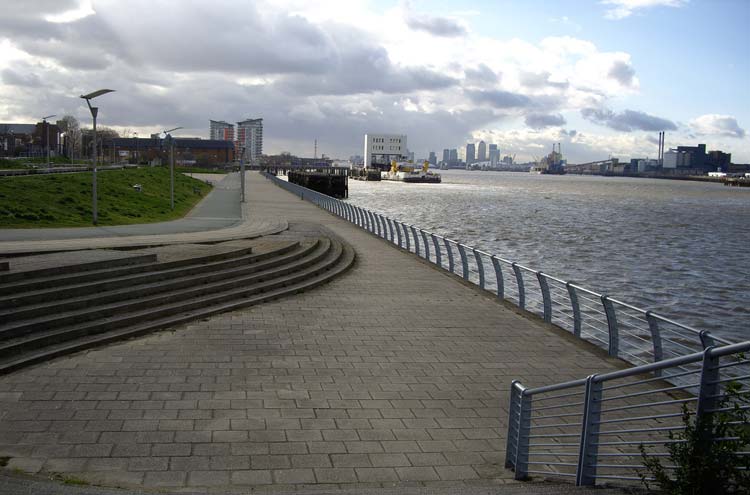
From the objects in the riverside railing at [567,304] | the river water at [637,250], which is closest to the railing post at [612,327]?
the riverside railing at [567,304]

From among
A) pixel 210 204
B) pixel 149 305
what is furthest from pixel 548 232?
pixel 149 305

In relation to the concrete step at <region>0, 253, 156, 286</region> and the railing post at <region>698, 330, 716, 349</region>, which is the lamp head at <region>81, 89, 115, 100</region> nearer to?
the concrete step at <region>0, 253, 156, 286</region>

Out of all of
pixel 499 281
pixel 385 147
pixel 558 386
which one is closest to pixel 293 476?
pixel 558 386

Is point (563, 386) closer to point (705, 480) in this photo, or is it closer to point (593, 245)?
point (705, 480)

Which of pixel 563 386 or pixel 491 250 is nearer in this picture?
pixel 563 386

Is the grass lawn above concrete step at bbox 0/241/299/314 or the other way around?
above

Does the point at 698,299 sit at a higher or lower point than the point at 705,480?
lower

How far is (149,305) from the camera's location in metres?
11.4

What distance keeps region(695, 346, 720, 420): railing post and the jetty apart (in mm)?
1071

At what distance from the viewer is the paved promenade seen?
6086mm

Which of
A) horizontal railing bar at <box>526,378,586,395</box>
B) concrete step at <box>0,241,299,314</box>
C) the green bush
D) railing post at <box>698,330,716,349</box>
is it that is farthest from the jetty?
railing post at <box>698,330,716,349</box>

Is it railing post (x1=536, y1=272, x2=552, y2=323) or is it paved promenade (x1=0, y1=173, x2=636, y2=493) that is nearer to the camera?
paved promenade (x1=0, y1=173, x2=636, y2=493)

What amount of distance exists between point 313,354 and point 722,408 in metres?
6.37

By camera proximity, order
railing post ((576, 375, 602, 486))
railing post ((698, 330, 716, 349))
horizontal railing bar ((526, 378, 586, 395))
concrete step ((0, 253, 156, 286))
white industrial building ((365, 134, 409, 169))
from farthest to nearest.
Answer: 1. white industrial building ((365, 134, 409, 169))
2. concrete step ((0, 253, 156, 286))
3. railing post ((698, 330, 716, 349))
4. horizontal railing bar ((526, 378, 586, 395))
5. railing post ((576, 375, 602, 486))
